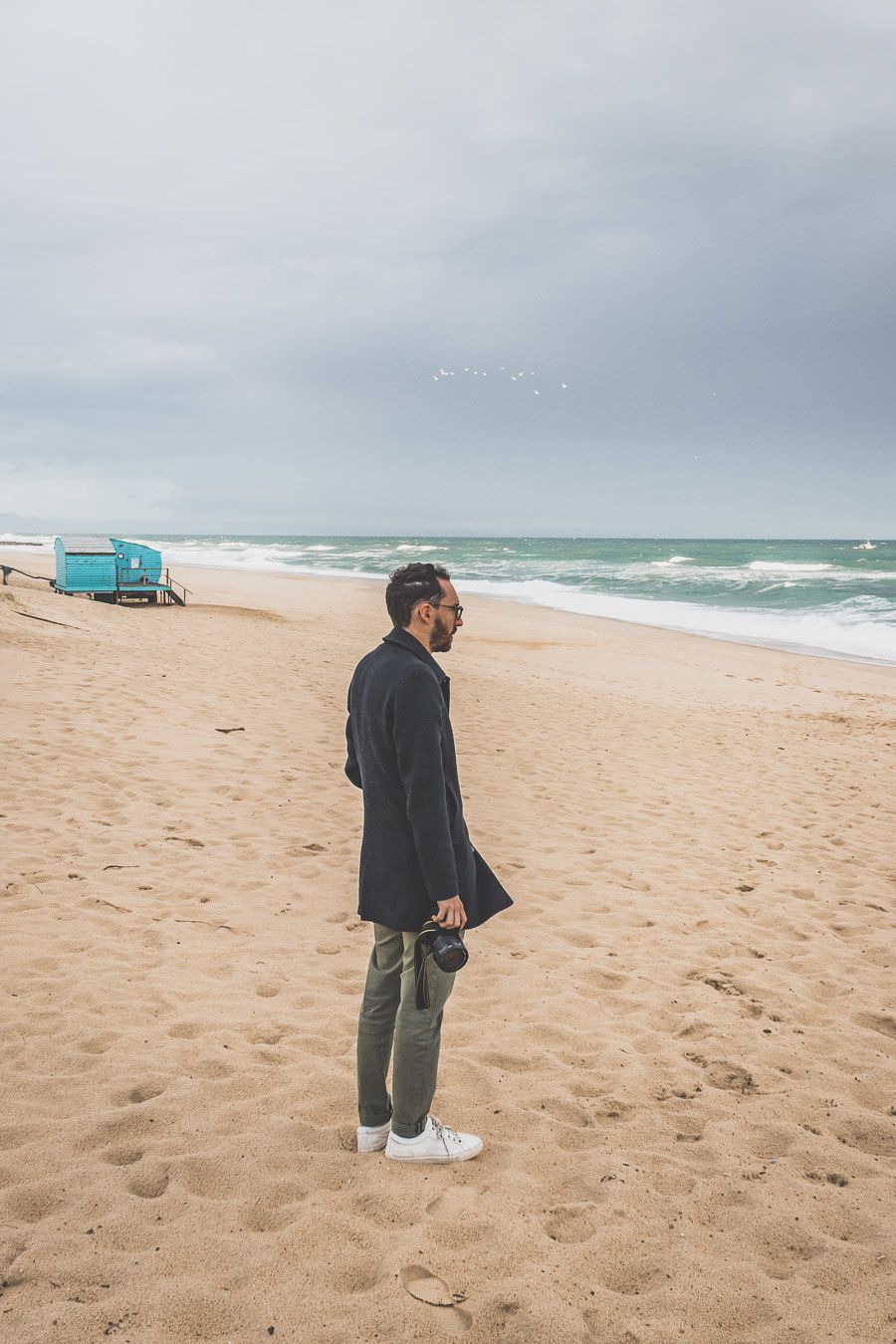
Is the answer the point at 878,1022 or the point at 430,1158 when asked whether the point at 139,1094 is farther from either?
the point at 878,1022

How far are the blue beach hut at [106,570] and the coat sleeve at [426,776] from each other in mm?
19718

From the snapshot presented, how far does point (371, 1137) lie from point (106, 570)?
20.6 meters

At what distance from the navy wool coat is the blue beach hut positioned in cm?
1958

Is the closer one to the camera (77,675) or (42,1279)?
(42,1279)

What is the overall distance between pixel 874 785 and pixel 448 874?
7.41m

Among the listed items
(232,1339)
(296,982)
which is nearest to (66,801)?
(296,982)

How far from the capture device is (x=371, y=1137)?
115 inches

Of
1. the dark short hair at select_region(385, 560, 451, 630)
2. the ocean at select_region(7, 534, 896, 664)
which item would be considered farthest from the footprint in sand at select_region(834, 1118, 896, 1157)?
the ocean at select_region(7, 534, 896, 664)

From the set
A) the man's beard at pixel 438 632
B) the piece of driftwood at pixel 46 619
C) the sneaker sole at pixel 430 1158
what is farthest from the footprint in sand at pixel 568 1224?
the piece of driftwood at pixel 46 619

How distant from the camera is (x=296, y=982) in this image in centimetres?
416

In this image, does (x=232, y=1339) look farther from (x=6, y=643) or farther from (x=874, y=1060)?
(x=6, y=643)

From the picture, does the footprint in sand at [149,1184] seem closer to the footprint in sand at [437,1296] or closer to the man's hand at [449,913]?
the footprint in sand at [437,1296]

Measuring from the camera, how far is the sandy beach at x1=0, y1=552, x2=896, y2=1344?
2.38 metres

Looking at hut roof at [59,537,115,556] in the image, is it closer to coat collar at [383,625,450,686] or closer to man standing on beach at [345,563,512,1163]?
man standing on beach at [345,563,512,1163]
